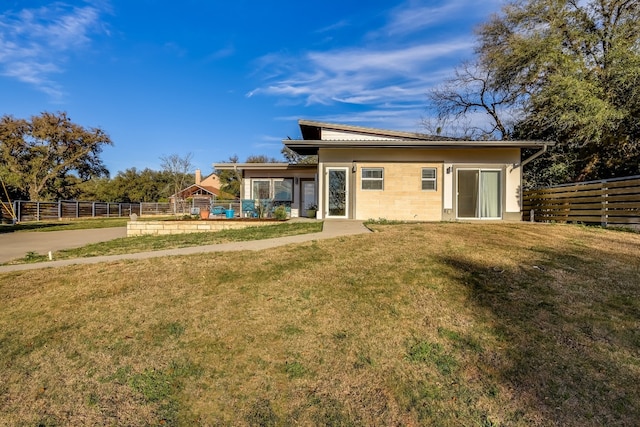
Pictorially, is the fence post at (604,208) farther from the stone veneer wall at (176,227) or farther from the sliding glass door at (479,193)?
the stone veneer wall at (176,227)

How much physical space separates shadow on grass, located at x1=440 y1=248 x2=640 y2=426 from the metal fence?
17.5m

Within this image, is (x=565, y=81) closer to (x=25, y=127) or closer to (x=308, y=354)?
(x=308, y=354)

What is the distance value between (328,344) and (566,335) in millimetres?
2445

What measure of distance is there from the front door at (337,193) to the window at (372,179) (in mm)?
674

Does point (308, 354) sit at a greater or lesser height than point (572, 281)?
lesser

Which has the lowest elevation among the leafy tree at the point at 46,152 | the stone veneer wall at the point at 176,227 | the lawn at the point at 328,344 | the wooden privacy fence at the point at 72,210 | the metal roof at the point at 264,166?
the lawn at the point at 328,344

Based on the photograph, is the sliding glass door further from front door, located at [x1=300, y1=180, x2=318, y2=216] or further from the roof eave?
front door, located at [x1=300, y1=180, x2=318, y2=216]

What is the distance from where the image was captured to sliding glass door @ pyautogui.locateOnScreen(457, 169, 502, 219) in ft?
44.4

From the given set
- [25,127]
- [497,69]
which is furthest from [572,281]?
[25,127]

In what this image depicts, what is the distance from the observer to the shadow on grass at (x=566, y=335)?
273 centimetres

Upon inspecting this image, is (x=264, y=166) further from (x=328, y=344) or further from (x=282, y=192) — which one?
(x=328, y=344)

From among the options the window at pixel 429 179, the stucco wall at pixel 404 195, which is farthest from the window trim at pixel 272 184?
the window at pixel 429 179

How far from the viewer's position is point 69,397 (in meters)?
2.94

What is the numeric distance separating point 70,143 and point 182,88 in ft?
88.6
